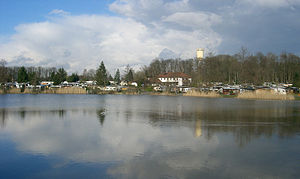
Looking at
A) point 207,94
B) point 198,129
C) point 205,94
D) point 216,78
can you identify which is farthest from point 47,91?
point 198,129

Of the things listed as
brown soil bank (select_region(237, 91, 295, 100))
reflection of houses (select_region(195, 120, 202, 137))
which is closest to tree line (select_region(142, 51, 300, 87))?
brown soil bank (select_region(237, 91, 295, 100))

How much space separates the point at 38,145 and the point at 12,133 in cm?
299

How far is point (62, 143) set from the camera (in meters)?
10.8

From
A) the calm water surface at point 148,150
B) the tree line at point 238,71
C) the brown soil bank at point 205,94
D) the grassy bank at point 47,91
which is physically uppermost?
A: the tree line at point 238,71

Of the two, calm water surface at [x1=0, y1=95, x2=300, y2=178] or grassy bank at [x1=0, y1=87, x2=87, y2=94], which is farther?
grassy bank at [x1=0, y1=87, x2=87, y2=94]

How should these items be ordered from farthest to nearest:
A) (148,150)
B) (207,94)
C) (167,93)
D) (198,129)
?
(167,93), (207,94), (198,129), (148,150)

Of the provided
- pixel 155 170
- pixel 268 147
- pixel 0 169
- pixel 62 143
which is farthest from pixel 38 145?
pixel 268 147

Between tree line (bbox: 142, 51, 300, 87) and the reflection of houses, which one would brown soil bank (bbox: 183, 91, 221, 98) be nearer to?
tree line (bbox: 142, 51, 300, 87)

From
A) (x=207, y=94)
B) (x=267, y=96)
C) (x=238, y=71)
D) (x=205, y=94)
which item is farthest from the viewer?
(x=238, y=71)

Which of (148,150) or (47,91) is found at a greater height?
(47,91)

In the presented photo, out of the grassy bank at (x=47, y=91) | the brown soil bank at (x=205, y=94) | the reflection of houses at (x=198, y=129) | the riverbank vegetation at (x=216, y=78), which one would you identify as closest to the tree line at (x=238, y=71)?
the riverbank vegetation at (x=216, y=78)

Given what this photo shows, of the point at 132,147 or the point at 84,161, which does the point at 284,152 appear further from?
the point at 84,161

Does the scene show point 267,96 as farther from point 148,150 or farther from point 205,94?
point 148,150

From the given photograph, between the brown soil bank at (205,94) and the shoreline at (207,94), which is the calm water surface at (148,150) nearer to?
the shoreline at (207,94)
